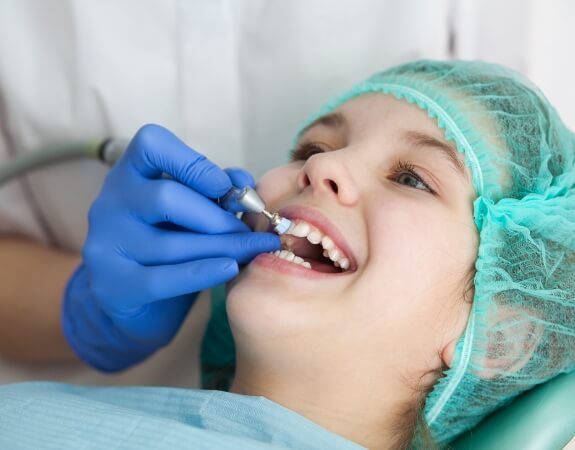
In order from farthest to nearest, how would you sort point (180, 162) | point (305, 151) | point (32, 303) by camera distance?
point (32, 303)
point (305, 151)
point (180, 162)

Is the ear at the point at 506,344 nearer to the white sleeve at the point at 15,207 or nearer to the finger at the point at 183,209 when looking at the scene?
the finger at the point at 183,209

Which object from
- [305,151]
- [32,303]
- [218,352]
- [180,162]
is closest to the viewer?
[180,162]

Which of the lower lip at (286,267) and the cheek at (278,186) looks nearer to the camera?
the lower lip at (286,267)

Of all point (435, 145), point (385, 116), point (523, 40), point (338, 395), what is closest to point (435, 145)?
point (435, 145)

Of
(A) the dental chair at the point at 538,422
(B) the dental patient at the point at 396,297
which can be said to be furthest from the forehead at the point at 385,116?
(A) the dental chair at the point at 538,422

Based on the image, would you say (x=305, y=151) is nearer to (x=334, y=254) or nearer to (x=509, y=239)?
(x=334, y=254)

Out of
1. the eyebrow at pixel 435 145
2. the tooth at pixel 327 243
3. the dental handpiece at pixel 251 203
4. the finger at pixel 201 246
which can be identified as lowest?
the finger at pixel 201 246

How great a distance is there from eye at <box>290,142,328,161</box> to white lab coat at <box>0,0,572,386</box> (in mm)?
321

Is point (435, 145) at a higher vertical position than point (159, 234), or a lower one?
higher

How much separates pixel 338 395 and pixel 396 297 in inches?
8.3

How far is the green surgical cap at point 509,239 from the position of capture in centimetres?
114

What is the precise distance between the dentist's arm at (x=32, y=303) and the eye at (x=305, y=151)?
686 mm

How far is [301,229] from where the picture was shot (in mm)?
1118

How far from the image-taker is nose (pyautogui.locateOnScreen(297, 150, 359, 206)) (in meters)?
1.13
